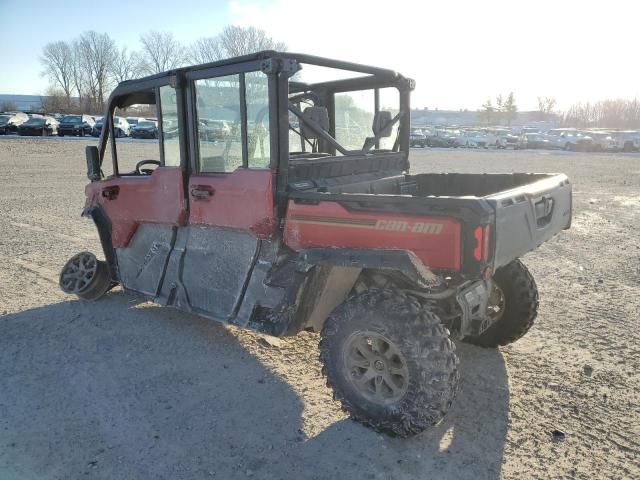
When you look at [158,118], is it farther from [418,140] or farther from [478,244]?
[418,140]

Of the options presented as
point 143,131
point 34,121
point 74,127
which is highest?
point 34,121

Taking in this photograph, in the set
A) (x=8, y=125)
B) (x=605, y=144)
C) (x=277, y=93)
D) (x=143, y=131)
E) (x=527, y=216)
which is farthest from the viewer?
(x=605, y=144)

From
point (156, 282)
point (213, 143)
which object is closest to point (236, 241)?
point (213, 143)

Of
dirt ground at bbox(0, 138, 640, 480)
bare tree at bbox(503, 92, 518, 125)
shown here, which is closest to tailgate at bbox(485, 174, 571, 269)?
dirt ground at bbox(0, 138, 640, 480)

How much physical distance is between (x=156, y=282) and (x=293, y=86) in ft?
7.19

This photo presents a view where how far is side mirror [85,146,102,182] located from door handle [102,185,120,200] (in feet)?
0.75

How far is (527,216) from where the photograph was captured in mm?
3338

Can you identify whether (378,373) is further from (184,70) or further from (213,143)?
(184,70)

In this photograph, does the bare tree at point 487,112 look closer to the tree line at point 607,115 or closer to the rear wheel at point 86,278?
the tree line at point 607,115

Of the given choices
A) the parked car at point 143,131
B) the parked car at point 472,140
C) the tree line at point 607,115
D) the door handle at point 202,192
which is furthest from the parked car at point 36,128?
the tree line at point 607,115

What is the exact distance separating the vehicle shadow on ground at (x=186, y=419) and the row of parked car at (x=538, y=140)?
1305 inches

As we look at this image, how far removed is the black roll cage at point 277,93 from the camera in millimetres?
3670

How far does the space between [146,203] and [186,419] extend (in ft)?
6.79

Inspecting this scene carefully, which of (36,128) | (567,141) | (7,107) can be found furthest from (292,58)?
(7,107)
